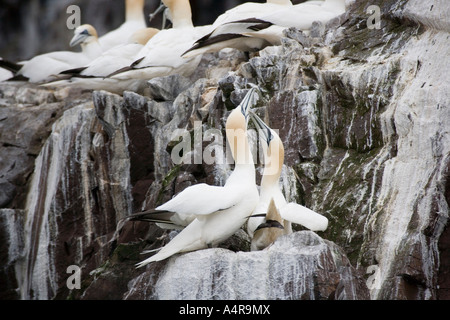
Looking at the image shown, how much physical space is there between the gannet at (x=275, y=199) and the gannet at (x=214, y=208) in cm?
15

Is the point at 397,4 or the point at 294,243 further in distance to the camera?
the point at 397,4

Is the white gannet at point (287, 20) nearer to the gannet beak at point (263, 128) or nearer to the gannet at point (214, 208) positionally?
the gannet beak at point (263, 128)

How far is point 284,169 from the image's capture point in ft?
27.6

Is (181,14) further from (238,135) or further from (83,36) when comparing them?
(238,135)

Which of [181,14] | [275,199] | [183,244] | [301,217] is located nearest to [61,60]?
[181,14]

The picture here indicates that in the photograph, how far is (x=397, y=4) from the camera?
9.79 metres

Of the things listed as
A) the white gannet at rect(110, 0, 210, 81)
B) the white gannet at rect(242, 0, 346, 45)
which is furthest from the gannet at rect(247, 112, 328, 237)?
the white gannet at rect(110, 0, 210, 81)

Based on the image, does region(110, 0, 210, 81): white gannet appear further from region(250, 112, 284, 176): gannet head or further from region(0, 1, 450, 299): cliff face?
region(250, 112, 284, 176): gannet head

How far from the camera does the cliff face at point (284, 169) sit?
22.8 ft

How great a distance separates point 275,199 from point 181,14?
5.51 metres

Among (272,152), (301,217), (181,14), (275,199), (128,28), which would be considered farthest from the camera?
(128,28)

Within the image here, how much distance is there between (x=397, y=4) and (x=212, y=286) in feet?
14.3
